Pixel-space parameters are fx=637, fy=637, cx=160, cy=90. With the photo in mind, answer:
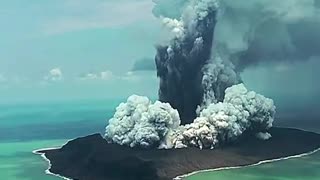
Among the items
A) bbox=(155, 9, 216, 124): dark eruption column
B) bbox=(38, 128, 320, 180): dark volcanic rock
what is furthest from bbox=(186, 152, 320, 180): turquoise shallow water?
bbox=(155, 9, 216, 124): dark eruption column

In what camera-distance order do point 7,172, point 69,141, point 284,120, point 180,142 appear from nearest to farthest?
point 7,172 → point 180,142 → point 69,141 → point 284,120

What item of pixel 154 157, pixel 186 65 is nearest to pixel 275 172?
pixel 154 157

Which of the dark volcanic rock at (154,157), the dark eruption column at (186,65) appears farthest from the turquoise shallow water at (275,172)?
the dark eruption column at (186,65)

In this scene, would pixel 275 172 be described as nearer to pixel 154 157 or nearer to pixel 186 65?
pixel 154 157

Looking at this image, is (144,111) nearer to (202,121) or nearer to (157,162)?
(202,121)

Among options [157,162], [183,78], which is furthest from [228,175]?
[183,78]

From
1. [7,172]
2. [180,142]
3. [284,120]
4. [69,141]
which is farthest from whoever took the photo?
[284,120]

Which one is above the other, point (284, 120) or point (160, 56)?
point (160, 56)

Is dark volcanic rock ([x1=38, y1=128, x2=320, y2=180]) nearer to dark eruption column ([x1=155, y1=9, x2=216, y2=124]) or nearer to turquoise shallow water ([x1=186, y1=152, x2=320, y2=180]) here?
turquoise shallow water ([x1=186, y1=152, x2=320, y2=180])
